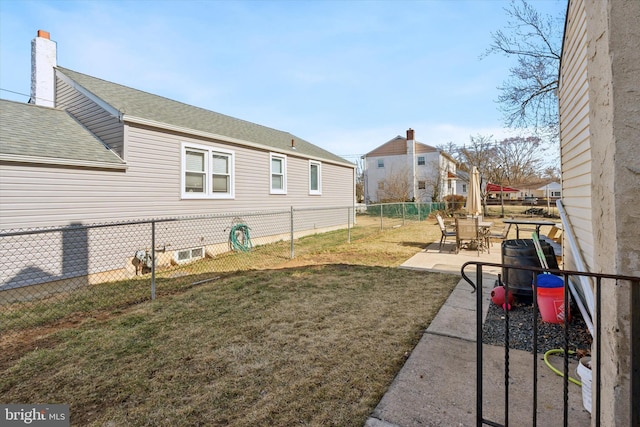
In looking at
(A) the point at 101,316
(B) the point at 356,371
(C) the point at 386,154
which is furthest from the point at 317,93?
(C) the point at 386,154

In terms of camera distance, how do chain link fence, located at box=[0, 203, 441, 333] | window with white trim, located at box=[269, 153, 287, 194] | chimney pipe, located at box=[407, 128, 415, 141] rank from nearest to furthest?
chain link fence, located at box=[0, 203, 441, 333] → window with white trim, located at box=[269, 153, 287, 194] → chimney pipe, located at box=[407, 128, 415, 141]

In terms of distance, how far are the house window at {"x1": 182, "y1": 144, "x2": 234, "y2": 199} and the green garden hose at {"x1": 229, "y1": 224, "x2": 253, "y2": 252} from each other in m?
1.06

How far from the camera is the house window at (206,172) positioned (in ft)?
26.4

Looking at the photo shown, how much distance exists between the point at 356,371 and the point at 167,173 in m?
7.00

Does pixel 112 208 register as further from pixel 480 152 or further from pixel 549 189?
pixel 549 189

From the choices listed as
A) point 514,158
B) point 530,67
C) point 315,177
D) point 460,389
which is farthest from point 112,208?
point 514,158

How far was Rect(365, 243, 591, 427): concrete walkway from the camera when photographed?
2.00m

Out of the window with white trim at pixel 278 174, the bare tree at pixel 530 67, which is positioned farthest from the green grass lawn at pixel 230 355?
the bare tree at pixel 530 67

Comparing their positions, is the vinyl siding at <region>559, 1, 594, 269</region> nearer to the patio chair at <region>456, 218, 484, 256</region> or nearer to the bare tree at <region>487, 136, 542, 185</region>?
the patio chair at <region>456, 218, 484, 256</region>

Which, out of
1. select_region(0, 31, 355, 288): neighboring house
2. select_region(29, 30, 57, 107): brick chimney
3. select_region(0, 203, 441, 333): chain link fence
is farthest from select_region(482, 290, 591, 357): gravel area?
select_region(29, 30, 57, 107): brick chimney

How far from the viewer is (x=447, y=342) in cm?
311

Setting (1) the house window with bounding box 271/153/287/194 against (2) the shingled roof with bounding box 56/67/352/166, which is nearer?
(2) the shingled roof with bounding box 56/67/352/166

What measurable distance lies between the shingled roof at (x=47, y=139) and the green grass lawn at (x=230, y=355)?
347cm

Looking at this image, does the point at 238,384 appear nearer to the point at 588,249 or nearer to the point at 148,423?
the point at 148,423
